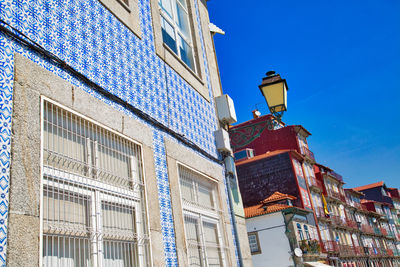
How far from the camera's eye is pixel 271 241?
2350 centimetres

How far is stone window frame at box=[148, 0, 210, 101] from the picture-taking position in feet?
17.1

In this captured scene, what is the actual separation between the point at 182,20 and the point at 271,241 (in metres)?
19.2

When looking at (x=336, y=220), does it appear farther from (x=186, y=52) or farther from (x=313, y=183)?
(x=186, y=52)

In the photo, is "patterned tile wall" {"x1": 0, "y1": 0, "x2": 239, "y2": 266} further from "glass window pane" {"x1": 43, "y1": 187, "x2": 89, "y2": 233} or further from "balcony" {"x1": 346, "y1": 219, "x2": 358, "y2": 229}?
"balcony" {"x1": 346, "y1": 219, "x2": 358, "y2": 229}

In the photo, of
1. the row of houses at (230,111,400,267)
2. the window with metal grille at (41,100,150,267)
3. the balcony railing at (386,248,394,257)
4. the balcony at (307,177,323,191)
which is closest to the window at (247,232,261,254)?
the row of houses at (230,111,400,267)

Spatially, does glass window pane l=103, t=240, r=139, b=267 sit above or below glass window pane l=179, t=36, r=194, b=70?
below

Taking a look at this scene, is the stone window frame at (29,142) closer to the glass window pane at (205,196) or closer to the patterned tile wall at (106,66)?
the patterned tile wall at (106,66)

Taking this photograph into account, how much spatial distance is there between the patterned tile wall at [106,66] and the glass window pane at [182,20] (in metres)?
1.21

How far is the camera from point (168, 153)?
4.61m

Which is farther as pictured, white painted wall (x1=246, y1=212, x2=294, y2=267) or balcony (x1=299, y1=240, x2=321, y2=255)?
balcony (x1=299, y1=240, x2=321, y2=255)

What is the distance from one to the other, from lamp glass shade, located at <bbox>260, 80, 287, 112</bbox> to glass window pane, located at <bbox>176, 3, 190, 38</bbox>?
1.54m

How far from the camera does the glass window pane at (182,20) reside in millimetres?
6516

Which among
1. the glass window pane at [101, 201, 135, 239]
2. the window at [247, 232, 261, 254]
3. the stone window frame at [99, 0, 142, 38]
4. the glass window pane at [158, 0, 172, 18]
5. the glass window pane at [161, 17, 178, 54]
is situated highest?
the glass window pane at [158, 0, 172, 18]

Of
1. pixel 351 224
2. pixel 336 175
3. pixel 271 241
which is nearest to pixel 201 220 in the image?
pixel 271 241
